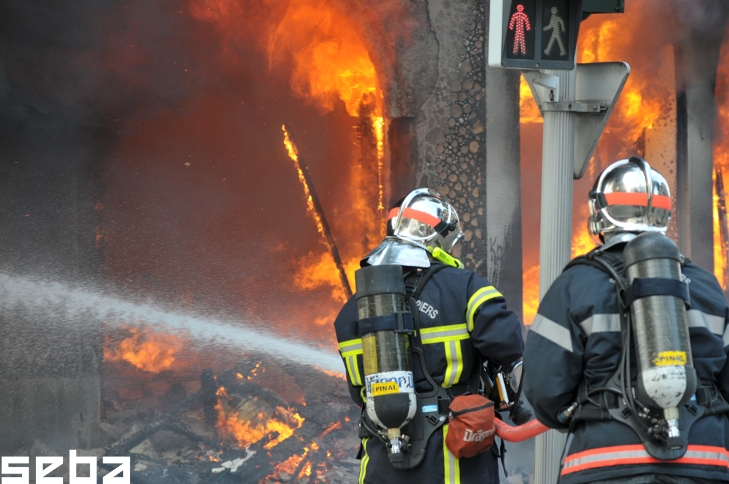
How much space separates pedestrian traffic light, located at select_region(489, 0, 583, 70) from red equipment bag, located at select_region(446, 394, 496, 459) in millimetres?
1488

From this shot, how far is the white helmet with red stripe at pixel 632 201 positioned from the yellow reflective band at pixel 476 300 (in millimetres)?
601

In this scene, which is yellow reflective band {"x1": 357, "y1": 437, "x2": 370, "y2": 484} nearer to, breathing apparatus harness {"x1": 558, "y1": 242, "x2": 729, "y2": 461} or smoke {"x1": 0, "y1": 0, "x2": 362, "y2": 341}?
breathing apparatus harness {"x1": 558, "y1": 242, "x2": 729, "y2": 461}

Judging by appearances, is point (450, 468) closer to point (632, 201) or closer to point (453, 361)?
point (453, 361)

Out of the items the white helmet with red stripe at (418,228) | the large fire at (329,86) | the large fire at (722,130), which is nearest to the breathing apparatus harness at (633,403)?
the white helmet with red stripe at (418,228)

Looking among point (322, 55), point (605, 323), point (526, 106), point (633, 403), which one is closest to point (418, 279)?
point (605, 323)

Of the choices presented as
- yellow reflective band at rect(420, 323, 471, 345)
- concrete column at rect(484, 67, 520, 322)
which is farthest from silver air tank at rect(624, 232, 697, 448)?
concrete column at rect(484, 67, 520, 322)

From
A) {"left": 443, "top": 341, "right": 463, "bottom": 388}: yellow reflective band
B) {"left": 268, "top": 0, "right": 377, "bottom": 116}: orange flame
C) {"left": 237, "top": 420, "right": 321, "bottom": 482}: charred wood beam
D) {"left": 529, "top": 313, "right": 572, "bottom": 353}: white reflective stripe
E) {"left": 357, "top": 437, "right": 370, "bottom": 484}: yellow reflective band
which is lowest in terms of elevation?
{"left": 237, "top": 420, "right": 321, "bottom": 482}: charred wood beam

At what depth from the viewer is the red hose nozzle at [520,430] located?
3.55 meters

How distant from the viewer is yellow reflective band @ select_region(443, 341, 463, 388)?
3631 mm

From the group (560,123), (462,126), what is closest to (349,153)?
(462,126)

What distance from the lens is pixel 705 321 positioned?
9.55 ft

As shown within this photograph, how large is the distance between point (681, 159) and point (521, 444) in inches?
113

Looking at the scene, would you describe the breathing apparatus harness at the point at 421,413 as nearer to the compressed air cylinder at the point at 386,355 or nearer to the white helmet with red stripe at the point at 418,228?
the compressed air cylinder at the point at 386,355

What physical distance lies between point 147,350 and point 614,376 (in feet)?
16.8
